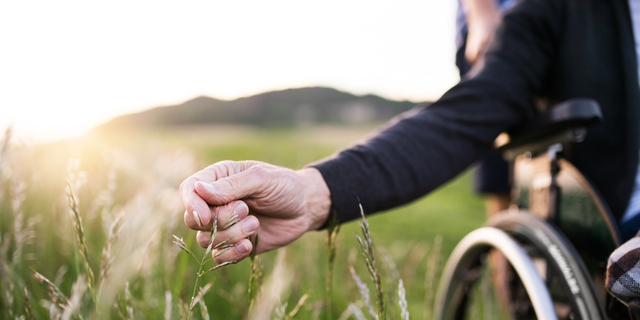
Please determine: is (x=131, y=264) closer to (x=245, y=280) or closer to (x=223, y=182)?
(x=223, y=182)

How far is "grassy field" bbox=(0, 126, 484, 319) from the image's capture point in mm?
590

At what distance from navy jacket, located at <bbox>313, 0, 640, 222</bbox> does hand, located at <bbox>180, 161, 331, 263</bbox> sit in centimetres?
6

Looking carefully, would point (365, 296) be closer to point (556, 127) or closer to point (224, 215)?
point (224, 215)

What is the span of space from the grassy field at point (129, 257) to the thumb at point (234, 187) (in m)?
0.10

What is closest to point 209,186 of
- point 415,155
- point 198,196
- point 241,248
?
point 198,196

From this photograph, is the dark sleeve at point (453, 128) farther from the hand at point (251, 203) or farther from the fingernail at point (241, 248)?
the fingernail at point (241, 248)

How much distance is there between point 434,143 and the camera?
1.01 m

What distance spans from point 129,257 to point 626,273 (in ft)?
2.59

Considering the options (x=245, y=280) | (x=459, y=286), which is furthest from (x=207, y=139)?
(x=459, y=286)

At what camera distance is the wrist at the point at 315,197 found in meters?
0.84

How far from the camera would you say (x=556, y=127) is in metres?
1.01

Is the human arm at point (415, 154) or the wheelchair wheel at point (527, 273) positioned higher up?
the human arm at point (415, 154)

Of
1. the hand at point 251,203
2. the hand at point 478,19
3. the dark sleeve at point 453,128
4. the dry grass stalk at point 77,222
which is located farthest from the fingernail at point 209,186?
the hand at point 478,19

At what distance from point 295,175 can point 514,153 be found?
901mm
